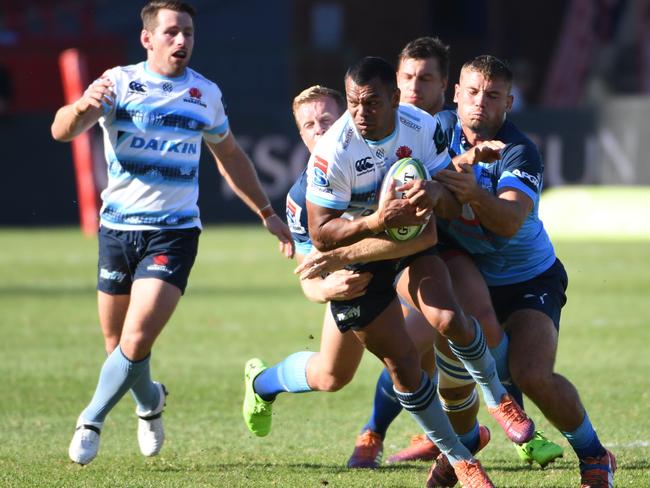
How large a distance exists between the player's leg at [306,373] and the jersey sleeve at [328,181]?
73cm

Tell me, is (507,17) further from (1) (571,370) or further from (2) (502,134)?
(2) (502,134)

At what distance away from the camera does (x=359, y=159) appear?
5734 millimetres

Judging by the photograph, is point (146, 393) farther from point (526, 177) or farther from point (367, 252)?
point (526, 177)

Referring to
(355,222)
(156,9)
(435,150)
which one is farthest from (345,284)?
(156,9)

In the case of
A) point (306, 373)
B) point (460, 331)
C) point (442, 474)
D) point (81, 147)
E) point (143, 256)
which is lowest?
point (81, 147)

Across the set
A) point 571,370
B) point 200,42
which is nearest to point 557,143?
point 200,42

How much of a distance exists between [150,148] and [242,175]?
2.27 feet

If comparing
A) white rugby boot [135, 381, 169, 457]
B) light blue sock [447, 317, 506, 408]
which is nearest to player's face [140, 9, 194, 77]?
white rugby boot [135, 381, 169, 457]

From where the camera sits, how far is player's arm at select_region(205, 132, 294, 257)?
738cm

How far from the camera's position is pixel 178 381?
32.0 feet

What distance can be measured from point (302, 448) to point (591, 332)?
5.15m

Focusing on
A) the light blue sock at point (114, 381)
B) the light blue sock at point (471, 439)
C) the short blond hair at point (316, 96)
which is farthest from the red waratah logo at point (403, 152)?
the light blue sock at point (114, 381)

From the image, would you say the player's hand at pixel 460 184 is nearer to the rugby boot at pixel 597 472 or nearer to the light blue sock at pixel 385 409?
the rugby boot at pixel 597 472

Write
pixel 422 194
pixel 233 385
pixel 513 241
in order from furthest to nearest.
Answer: pixel 233 385 < pixel 513 241 < pixel 422 194
